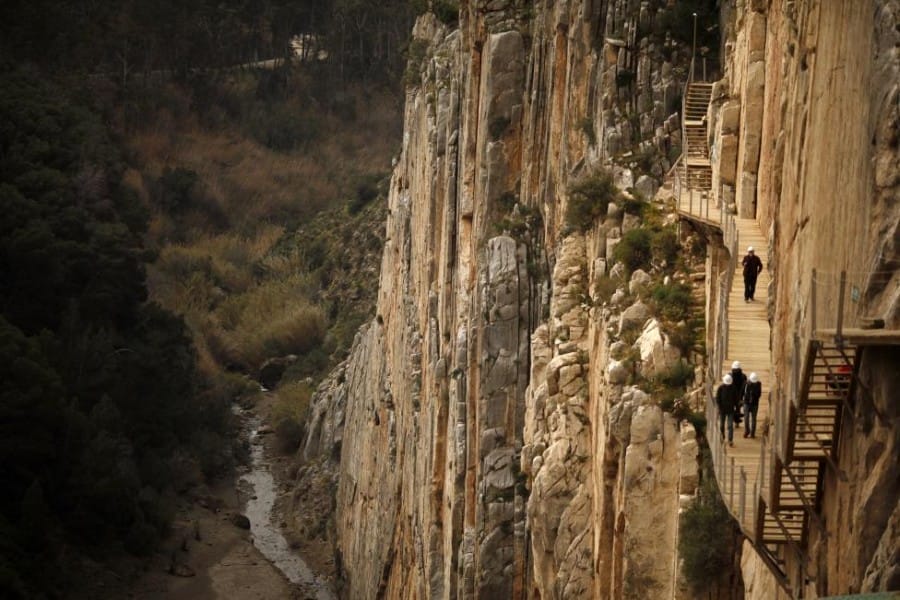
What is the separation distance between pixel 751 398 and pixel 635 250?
12.0 m

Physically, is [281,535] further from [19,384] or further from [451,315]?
[451,315]

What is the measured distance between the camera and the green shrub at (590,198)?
118 ft

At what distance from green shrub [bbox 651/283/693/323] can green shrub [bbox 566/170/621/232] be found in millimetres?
5040

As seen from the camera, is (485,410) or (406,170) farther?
(406,170)

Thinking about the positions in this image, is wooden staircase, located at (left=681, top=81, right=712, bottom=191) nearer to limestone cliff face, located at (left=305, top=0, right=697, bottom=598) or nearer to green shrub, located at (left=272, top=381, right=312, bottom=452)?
limestone cliff face, located at (left=305, top=0, right=697, bottom=598)

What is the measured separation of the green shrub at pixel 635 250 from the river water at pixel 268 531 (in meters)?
33.0

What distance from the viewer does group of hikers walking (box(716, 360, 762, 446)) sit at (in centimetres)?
2141

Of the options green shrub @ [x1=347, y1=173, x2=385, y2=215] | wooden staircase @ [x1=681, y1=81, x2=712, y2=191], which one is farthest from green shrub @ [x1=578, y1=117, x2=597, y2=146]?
green shrub @ [x1=347, y1=173, x2=385, y2=215]

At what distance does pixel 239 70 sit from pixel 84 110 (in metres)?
22.4

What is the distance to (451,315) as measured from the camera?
4922 cm

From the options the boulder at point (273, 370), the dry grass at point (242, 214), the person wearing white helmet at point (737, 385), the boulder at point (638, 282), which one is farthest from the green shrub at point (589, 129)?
the boulder at point (273, 370)

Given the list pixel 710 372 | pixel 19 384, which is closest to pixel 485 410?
pixel 710 372

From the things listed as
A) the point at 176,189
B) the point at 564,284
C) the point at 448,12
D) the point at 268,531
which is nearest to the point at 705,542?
the point at 564,284

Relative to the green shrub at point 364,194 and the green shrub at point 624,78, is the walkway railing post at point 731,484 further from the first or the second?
the green shrub at point 364,194
